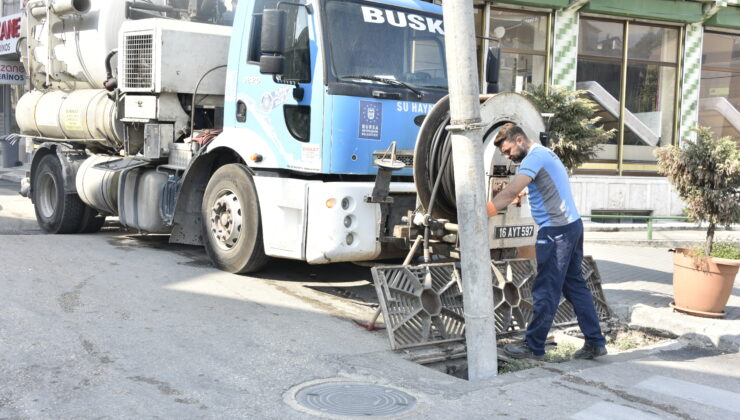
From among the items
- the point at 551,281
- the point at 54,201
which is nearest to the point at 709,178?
the point at 551,281

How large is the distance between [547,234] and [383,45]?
8.73 ft

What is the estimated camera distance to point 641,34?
55.1ft

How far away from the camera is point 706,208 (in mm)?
7371

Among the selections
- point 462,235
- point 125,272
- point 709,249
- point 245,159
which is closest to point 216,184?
point 245,159

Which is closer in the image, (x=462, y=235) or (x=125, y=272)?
(x=462, y=235)

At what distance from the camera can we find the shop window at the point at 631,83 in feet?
53.4

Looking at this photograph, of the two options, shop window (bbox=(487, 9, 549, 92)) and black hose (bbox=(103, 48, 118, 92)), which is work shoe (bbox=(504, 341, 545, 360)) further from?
shop window (bbox=(487, 9, 549, 92))

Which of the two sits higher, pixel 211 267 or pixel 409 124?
pixel 409 124

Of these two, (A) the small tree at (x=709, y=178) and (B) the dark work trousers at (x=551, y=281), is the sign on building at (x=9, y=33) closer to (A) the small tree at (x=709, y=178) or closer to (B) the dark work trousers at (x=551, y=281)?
(A) the small tree at (x=709, y=178)

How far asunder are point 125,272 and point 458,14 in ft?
15.2

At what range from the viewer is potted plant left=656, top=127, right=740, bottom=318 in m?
6.93

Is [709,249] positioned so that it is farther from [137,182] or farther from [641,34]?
[641,34]

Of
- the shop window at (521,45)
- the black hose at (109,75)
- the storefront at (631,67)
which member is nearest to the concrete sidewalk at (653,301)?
the storefront at (631,67)

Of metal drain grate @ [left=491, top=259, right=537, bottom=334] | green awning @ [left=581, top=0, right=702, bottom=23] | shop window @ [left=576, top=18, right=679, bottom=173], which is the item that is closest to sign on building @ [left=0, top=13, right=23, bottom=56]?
shop window @ [left=576, top=18, right=679, bottom=173]
